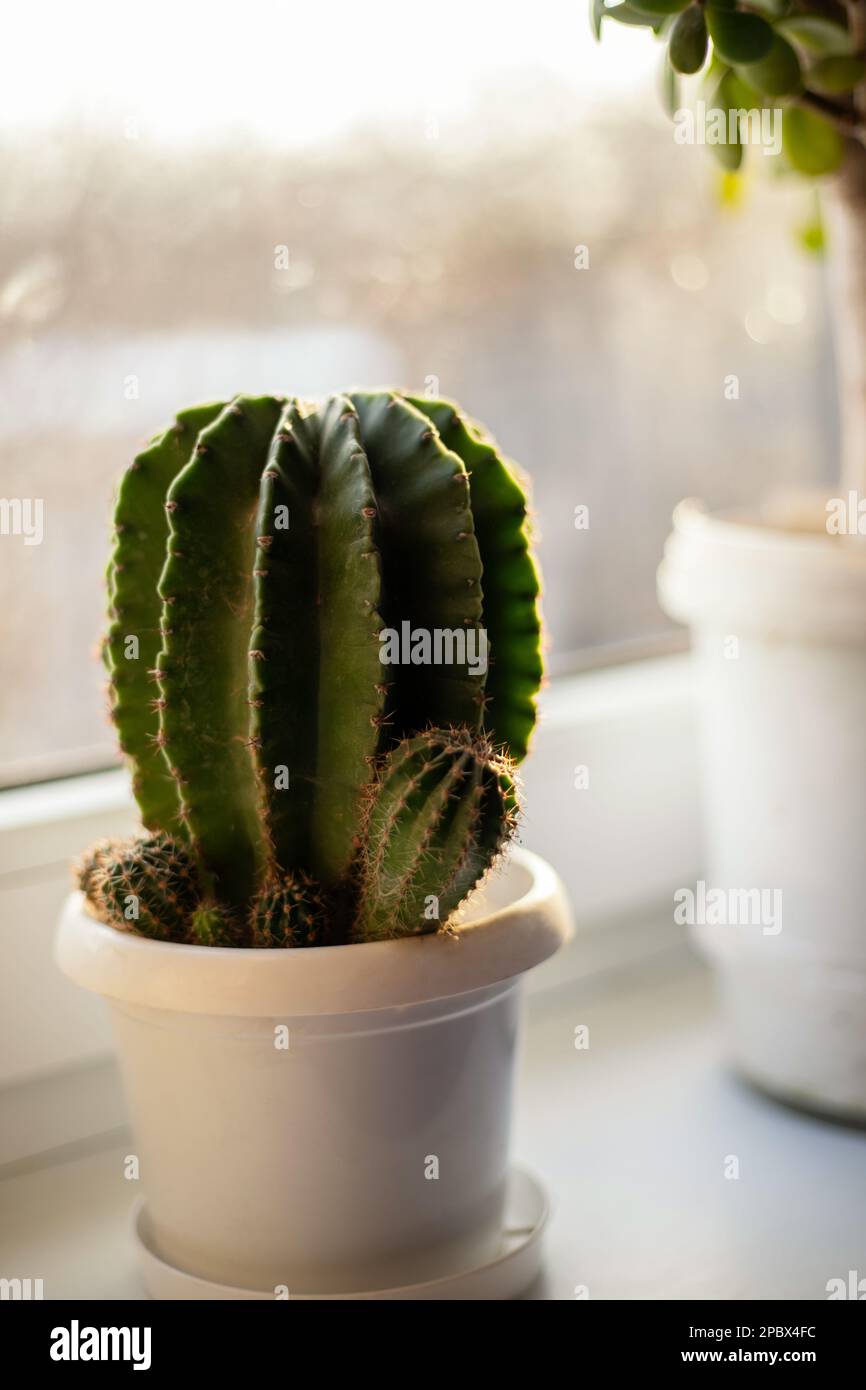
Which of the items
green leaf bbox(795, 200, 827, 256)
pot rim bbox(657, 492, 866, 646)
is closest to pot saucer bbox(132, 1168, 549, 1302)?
pot rim bbox(657, 492, 866, 646)

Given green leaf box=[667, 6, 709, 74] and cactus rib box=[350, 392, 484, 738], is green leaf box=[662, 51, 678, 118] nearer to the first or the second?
green leaf box=[667, 6, 709, 74]

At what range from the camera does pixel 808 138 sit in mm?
965

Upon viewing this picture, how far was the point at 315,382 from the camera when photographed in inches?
46.1

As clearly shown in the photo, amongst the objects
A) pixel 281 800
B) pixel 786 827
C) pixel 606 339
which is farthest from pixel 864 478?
pixel 281 800

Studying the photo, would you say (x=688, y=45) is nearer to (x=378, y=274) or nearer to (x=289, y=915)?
(x=378, y=274)

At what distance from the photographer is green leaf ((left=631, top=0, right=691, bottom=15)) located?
2.64 ft

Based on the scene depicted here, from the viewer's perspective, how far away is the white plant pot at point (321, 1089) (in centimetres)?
72

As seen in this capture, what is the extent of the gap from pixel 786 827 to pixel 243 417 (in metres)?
0.50

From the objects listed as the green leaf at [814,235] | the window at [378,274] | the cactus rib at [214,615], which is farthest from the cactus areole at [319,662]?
the green leaf at [814,235]

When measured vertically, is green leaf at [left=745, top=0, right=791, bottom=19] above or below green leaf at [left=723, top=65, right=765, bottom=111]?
above

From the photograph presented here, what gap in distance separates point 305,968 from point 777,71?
23.3 inches

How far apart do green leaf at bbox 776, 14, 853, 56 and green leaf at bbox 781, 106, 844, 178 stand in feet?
0.23

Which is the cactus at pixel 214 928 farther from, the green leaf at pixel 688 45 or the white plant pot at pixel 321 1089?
the green leaf at pixel 688 45

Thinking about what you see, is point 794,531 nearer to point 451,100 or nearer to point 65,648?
point 451,100
